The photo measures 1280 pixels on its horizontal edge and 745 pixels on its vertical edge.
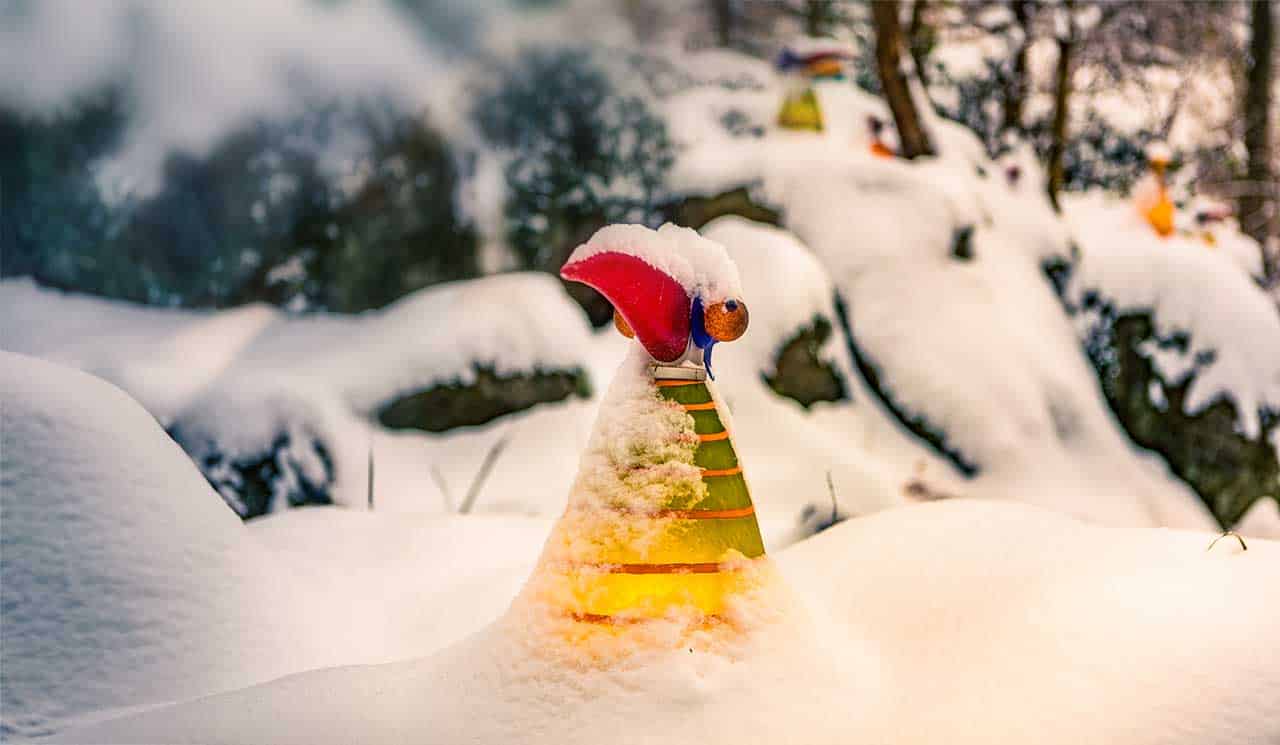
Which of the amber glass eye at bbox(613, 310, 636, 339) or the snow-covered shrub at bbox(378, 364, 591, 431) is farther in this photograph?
the snow-covered shrub at bbox(378, 364, 591, 431)

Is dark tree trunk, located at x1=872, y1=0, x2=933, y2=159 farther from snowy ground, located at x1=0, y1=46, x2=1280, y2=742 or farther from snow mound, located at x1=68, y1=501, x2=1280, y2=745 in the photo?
snow mound, located at x1=68, y1=501, x2=1280, y2=745

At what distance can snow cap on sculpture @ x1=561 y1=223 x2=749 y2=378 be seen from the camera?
1.10 meters

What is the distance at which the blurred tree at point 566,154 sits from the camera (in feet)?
9.40

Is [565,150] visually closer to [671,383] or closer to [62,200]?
[62,200]

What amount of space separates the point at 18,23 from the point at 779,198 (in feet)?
7.43

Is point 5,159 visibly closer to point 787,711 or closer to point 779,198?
point 787,711

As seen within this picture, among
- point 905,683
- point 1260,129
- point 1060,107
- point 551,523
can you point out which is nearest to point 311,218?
point 551,523

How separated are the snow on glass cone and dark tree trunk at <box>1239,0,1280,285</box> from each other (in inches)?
204

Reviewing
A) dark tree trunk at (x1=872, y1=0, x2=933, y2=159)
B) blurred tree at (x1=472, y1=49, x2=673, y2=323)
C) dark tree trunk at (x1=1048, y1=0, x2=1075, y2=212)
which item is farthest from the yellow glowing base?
dark tree trunk at (x1=1048, y1=0, x2=1075, y2=212)

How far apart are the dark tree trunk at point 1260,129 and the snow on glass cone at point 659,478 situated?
5.17 m

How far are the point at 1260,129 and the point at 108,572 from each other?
6095 mm

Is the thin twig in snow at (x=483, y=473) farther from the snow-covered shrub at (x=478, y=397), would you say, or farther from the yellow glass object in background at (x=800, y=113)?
the yellow glass object in background at (x=800, y=113)

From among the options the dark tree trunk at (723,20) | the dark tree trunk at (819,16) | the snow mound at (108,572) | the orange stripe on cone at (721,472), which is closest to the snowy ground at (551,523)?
the snow mound at (108,572)

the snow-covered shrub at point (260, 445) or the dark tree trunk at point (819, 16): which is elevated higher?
the dark tree trunk at point (819, 16)
